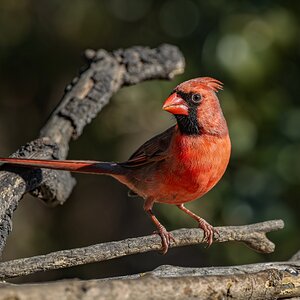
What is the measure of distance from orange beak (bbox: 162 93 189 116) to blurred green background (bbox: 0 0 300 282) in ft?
3.16

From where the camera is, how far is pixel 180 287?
206 cm

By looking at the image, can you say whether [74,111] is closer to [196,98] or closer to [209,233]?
[196,98]

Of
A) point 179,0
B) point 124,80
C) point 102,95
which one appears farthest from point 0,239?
point 179,0

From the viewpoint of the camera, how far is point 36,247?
238 inches

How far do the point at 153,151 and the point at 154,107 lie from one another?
147 centimetres

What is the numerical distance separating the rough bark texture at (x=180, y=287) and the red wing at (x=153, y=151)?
3.09ft

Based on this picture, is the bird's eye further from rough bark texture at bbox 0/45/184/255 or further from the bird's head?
rough bark texture at bbox 0/45/184/255

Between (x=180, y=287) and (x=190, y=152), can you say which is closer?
(x=180, y=287)

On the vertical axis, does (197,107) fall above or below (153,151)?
above

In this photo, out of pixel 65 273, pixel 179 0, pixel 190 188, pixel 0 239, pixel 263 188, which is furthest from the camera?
pixel 65 273

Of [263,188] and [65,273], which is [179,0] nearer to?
[263,188]

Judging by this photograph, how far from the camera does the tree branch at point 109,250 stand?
248 cm

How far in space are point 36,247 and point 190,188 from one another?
3063 millimetres

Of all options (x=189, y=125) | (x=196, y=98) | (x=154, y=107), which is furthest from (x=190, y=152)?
(x=154, y=107)
